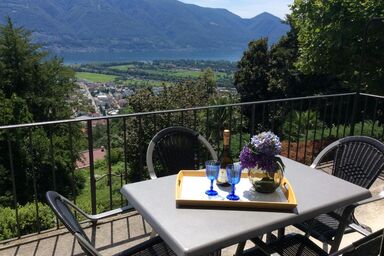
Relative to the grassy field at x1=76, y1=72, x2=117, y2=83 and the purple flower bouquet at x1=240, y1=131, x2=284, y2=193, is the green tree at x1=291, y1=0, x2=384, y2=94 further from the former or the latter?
the grassy field at x1=76, y1=72, x2=117, y2=83

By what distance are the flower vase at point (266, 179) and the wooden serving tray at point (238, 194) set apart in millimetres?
32

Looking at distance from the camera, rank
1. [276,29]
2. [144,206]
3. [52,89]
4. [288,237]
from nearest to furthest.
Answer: [144,206], [288,237], [52,89], [276,29]

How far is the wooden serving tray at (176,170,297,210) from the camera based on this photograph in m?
1.76

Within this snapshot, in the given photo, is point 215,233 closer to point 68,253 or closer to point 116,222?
point 68,253

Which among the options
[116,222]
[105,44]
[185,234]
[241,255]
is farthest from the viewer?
[105,44]

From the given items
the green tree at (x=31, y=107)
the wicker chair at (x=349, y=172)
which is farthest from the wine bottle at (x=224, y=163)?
the green tree at (x=31, y=107)

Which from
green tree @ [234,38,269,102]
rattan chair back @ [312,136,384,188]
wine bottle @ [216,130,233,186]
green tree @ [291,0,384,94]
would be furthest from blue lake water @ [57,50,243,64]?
wine bottle @ [216,130,233,186]

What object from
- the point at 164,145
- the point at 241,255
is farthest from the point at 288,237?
the point at 164,145

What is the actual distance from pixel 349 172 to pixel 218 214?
148 centimetres

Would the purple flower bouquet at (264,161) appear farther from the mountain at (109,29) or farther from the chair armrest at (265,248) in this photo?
the mountain at (109,29)

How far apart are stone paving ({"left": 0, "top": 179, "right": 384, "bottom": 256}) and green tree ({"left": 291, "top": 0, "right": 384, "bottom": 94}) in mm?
5980

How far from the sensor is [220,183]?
2.06m

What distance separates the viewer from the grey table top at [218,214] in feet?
4.89

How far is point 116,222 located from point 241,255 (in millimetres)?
1642
